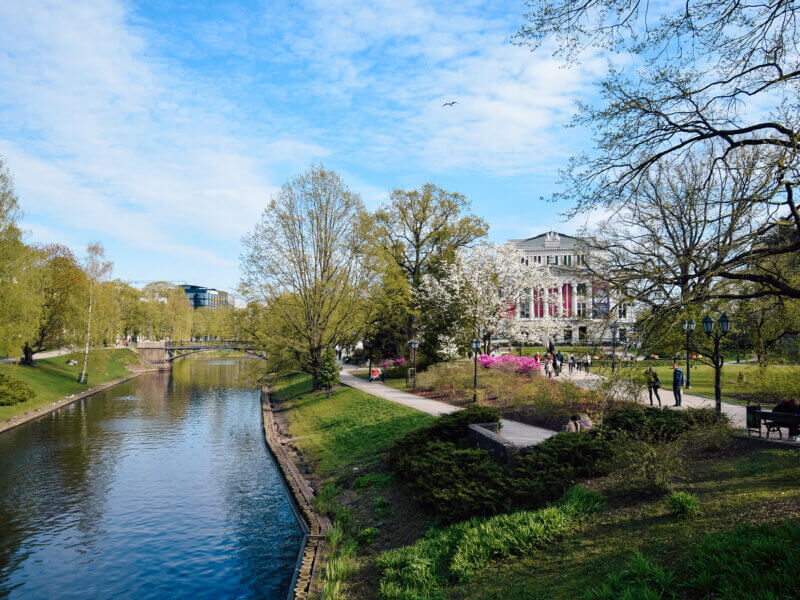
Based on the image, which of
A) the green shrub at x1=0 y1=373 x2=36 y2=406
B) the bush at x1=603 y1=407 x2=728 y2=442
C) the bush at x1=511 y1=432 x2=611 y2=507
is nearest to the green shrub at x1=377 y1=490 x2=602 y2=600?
the bush at x1=511 y1=432 x2=611 y2=507

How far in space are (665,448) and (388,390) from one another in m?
23.6

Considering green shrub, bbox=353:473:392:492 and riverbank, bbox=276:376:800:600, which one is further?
green shrub, bbox=353:473:392:492

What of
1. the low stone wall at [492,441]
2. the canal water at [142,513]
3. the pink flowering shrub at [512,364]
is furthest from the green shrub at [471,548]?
the pink flowering shrub at [512,364]

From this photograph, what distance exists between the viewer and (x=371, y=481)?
15008 millimetres

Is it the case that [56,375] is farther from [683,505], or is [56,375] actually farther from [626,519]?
[683,505]

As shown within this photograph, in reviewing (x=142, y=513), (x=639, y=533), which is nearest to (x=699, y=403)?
(x=639, y=533)

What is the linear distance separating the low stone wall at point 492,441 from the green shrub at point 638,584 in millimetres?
5175

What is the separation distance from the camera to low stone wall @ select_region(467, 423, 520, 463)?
458 inches

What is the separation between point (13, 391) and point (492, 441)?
31.0m

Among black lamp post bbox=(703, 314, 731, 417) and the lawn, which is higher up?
black lamp post bbox=(703, 314, 731, 417)

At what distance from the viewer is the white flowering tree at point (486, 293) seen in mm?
37219

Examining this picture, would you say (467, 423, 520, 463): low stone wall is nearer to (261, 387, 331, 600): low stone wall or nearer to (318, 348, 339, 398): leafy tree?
(261, 387, 331, 600): low stone wall

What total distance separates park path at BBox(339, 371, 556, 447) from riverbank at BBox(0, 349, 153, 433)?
1908 cm

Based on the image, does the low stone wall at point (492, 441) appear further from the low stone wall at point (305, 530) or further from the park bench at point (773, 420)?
the park bench at point (773, 420)
